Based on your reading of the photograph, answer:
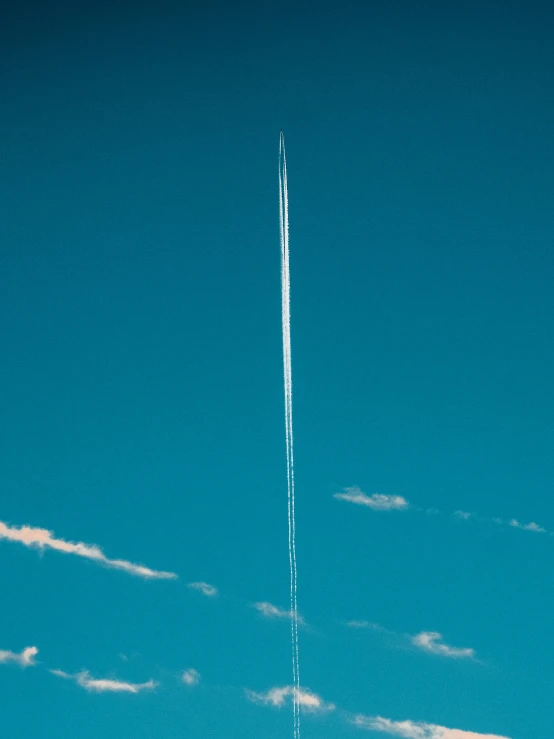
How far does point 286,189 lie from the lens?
41.1ft

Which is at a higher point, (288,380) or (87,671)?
(288,380)

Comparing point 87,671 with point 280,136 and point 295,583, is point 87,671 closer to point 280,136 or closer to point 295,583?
point 295,583

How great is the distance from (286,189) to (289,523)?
11.9ft

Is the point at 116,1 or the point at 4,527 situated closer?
the point at 4,527

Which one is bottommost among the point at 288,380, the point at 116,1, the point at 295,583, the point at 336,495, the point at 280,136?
the point at 295,583

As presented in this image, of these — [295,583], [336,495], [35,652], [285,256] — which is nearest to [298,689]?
[295,583]

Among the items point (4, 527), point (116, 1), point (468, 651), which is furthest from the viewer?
point (116, 1)

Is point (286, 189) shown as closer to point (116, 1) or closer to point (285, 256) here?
point (285, 256)

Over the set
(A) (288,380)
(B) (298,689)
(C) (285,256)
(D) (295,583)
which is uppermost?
(C) (285,256)

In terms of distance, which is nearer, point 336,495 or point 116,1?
point 336,495

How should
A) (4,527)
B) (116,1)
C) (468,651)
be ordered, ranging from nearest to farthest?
(468,651)
(4,527)
(116,1)

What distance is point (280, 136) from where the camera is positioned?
12500 millimetres

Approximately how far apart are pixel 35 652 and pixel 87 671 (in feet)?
1.95

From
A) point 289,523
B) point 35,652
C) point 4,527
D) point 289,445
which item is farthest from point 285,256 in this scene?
point 35,652
